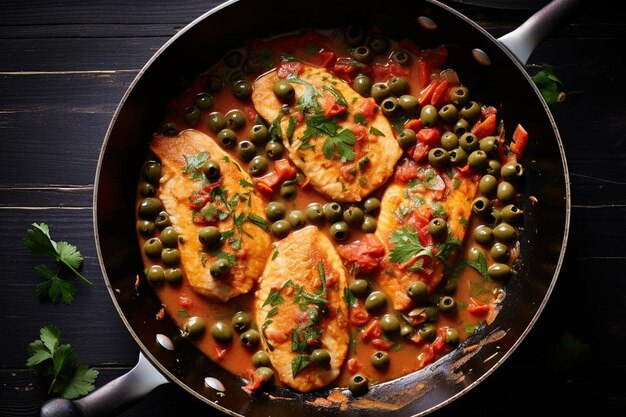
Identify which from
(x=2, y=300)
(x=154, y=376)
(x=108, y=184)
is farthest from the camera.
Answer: (x=2, y=300)

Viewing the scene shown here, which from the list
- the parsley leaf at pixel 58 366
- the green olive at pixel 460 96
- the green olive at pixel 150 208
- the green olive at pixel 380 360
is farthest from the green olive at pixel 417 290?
the parsley leaf at pixel 58 366

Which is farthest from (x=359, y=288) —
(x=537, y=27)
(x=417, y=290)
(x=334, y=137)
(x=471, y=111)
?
(x=537, y=27)

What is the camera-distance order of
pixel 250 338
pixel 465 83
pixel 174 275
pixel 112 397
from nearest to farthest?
pixel 112 397 → pixel 250 338 → pixel 174 275 → pixel 465 83

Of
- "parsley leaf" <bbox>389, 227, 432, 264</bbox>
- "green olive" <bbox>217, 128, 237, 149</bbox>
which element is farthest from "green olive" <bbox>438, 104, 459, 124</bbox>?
"green olive" <bbox>217, 128, 237, 149</bbox>

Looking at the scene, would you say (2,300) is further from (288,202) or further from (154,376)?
(288,202)

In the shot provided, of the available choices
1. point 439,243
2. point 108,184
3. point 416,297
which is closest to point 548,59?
point 439,243

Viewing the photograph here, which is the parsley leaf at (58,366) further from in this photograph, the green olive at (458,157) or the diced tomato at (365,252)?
the green olive at (458,157)

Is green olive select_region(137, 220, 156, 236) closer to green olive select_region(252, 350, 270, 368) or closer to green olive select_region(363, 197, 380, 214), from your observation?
green olive select_region(252, 350, 270, 368)

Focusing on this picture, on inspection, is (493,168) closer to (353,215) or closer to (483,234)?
(483,234)
